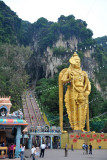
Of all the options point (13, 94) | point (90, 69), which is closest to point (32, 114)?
point (13, 94)

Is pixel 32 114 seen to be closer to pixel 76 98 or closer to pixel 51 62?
pixel 76 98

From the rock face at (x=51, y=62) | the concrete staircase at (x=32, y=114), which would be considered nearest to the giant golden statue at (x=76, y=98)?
the concrete staircase at (x=32, y=114)

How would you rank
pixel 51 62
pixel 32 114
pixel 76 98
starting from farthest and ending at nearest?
1. pixel 51 62
2. pixel 32 114
3. pixel 76 98

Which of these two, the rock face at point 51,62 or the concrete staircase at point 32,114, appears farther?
the rock face at point 51,62

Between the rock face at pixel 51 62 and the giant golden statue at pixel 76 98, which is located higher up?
the rock face at pixel 51 62

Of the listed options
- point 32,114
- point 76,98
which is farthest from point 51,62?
point 76,98

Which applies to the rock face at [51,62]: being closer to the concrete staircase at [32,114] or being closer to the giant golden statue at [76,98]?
the concrete staircase at [32,114]

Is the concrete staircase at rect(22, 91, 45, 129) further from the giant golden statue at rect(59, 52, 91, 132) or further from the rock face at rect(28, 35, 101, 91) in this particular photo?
the rock face at rect(28, 35, 101, 91)

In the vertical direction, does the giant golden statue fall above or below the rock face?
below

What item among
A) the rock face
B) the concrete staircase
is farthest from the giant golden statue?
the rock face

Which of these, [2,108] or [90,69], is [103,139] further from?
[90,69]

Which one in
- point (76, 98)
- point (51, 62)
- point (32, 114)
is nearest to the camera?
point (76, 98)

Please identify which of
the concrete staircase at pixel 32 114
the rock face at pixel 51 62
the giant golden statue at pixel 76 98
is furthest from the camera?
the rock face at pixel 51 62

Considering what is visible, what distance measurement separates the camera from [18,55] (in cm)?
3425
